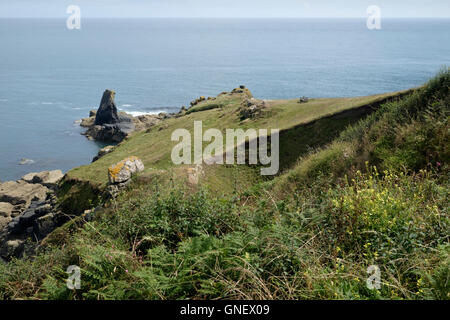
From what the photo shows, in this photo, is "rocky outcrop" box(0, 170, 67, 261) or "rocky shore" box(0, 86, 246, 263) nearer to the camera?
"rocky shore" box(0, 86, 246, 263)

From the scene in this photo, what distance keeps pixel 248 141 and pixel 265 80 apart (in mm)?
100953

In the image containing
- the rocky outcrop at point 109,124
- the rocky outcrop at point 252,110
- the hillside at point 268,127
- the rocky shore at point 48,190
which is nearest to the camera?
the rocky shore at point 48,190

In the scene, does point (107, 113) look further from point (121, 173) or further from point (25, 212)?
point (121, 173)

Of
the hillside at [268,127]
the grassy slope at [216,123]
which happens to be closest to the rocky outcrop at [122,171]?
the hillside at [268,127]

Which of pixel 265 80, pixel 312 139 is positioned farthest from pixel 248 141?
pixel 265 80

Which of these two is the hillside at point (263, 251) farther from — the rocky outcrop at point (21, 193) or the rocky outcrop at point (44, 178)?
the rocky outcrop at point (44, 178)

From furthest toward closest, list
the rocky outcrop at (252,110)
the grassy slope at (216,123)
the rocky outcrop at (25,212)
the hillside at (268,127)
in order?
1. the rocky outcrop at (252,110)
2. the grassy slope at (216,123)
3. the rocky outcrop at (25,212)
4. the hillside at (268,127)

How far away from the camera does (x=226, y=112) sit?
163 feet

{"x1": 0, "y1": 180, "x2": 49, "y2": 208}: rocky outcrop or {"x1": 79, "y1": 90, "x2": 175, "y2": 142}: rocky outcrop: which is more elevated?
{"x1": 79, "y1": 90, "x2": 175, "y2": 142}: rocky outcrop

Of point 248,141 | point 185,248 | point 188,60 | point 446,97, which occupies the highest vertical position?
point 188,60

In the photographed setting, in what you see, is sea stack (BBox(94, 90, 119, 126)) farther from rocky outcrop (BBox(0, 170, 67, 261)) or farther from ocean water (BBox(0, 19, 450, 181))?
rocky outcrop (BBox(0, 170, 67, 261))

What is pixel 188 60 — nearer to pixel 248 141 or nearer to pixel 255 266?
pixel 248 141

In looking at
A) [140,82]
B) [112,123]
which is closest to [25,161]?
[112,123]

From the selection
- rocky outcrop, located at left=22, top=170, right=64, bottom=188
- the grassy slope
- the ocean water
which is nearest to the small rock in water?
the ocean water
